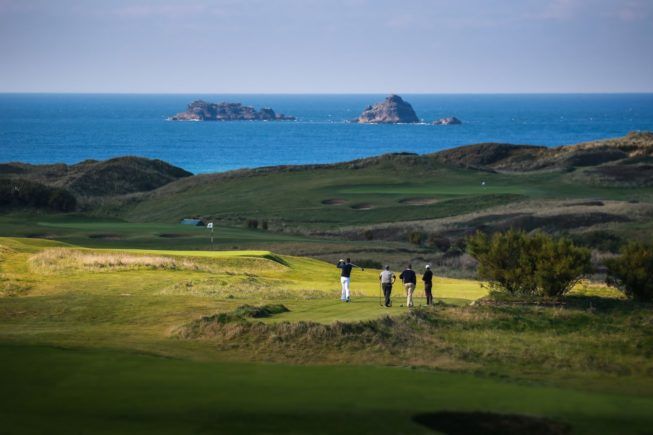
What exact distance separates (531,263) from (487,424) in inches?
565

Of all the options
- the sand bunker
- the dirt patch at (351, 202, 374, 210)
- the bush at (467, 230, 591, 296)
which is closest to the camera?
the bush at (467, 230, 591, 296)

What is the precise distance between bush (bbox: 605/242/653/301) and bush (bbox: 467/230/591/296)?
138cm

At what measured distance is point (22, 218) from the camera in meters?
68.8

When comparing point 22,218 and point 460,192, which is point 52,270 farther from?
point 460,192

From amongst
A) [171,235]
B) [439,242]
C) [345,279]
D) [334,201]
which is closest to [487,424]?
[345,279]

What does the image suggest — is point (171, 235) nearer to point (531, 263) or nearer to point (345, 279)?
point (345, 279)

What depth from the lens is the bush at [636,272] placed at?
29922 millimetres

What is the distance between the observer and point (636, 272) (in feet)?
98.4

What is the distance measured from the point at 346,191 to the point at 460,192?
10205 mm

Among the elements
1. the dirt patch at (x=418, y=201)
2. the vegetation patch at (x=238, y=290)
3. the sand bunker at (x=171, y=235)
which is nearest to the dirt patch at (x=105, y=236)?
the sand bunker at (x=171, y=235)

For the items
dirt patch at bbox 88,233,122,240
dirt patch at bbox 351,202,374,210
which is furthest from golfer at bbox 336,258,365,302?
dirt patch at bbox 351,202,374,210

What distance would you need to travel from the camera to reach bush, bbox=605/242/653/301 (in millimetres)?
29922

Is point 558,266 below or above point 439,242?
above

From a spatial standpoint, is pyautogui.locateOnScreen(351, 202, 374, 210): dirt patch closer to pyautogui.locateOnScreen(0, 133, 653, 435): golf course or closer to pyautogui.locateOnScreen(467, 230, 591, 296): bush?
pyautogui.locateOnScreen(0, 133, 653, 435): golf course
